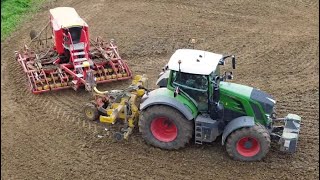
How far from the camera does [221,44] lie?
1366cm

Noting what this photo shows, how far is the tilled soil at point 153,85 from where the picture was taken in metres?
8.77

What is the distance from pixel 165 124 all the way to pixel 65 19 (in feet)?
14.6

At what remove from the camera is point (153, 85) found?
11555 mm

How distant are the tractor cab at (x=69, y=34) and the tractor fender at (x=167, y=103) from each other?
3345mm

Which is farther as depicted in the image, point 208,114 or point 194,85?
point 208,114

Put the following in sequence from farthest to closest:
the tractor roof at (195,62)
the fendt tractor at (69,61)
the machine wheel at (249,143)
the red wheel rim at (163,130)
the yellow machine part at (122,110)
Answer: the fendt tractor at (69,61) → the yellow machine part at (122,110) → the red wheel rim at (163,130) → the tractor roof at (195,62) → the machine wheel at (249,143)

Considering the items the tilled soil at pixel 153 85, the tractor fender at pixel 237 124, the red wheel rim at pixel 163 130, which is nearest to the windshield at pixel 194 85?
the tractor fender at pixel 237 124

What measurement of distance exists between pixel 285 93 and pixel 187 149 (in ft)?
10.6

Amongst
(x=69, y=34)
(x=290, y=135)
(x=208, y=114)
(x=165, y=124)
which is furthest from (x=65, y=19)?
(x=290, y=135)

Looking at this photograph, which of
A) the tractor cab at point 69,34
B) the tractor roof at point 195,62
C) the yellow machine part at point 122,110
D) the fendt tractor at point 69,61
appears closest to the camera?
the tractor roof at point 195,62

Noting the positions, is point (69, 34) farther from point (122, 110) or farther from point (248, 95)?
point (248, 95)

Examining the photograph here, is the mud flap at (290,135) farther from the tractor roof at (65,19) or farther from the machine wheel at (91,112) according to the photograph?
the tractor roof at (65,19)

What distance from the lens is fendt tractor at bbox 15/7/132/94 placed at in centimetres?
1127

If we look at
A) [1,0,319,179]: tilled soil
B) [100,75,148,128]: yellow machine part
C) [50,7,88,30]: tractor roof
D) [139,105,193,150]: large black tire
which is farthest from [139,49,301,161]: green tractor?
[50,7,88,30]: tractor roof
